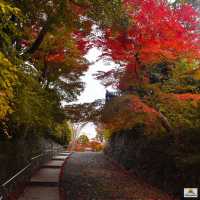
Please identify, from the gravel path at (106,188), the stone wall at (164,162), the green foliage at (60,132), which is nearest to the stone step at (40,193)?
the gravel path at (106,188)

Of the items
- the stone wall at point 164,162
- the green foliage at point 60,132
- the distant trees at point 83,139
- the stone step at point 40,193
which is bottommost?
the stone step at point 40,193

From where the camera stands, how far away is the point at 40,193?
1411cm

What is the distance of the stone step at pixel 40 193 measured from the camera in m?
13.2

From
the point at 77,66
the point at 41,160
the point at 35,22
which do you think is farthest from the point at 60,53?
the point at 41,160

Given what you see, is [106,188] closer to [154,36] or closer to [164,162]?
[164,162]

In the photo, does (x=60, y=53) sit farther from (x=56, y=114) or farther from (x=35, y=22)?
(x=35, y=22)

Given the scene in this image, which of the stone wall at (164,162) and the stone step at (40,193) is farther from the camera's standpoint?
the stone wall at (164,162)

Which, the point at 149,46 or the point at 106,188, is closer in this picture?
the point at 149,46

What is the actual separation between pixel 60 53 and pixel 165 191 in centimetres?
780

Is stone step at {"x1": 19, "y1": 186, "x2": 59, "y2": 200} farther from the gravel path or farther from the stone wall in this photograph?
the stone wall

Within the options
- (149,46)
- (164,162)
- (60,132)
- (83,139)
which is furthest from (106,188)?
(83,139)

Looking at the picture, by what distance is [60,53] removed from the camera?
60.3ft

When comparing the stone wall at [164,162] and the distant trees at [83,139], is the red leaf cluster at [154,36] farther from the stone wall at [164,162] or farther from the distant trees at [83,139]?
the distant trees at [83,139]

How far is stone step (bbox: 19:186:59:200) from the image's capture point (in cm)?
1322
